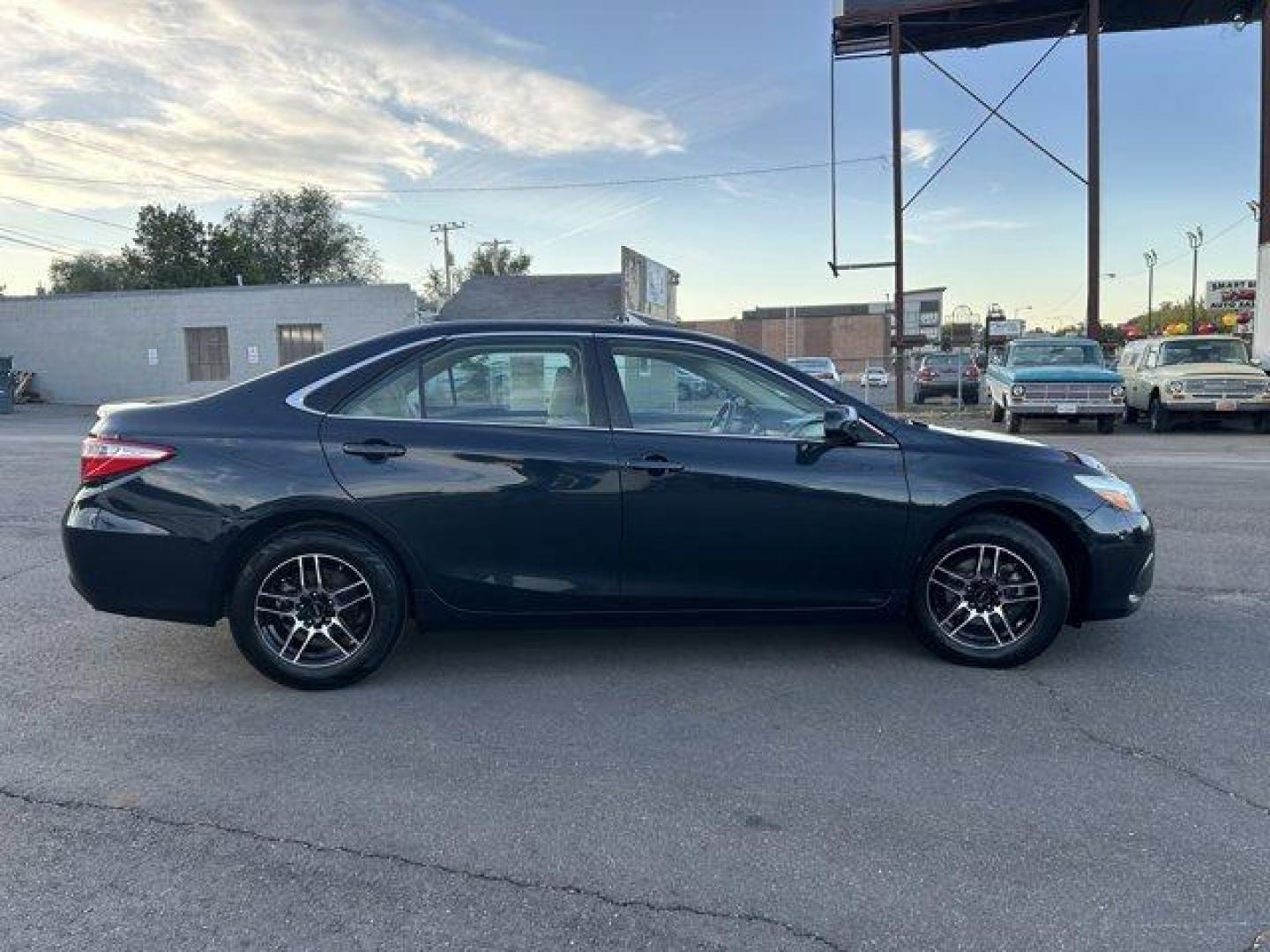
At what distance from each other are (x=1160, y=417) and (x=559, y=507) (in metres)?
15.9

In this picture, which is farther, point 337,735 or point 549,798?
point 337,735

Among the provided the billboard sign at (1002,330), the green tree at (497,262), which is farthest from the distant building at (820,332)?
the billboard sign at (1002,330)

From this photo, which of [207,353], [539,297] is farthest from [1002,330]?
[207,353]

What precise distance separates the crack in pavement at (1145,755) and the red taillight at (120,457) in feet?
13.1

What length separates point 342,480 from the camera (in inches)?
163

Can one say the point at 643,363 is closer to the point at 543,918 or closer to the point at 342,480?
the point at 342,480

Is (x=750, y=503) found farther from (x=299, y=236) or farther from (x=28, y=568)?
(x=299, y=236)

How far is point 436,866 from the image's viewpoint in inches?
112

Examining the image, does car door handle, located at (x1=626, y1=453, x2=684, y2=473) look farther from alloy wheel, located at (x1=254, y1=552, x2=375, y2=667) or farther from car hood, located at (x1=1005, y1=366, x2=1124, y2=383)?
car hood, located at (x1=1005, y1=366, x2=1124, y2=383)

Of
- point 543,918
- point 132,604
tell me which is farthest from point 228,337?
point 543,918

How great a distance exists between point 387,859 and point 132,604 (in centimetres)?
204

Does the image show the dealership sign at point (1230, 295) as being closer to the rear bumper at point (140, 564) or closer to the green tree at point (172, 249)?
the rear bumper at point (140, 564)

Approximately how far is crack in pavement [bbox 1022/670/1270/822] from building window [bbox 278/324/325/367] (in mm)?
30623

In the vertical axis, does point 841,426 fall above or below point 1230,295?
below
